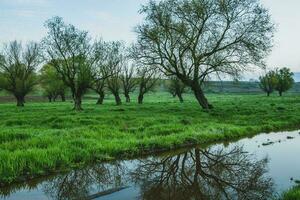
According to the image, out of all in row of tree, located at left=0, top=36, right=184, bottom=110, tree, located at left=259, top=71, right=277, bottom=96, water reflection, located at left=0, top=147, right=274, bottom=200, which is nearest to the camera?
water reflection, located at left=0, top=147, right=274, bottom=200

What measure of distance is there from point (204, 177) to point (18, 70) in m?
62.3

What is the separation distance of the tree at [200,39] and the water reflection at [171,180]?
2341cm

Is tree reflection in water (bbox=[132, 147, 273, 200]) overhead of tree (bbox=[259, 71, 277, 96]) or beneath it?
beneath

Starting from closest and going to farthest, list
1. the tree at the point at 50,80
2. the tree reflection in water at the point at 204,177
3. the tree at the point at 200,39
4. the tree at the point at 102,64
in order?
the tree reflection in water at the point at 204,177, the tree at the point at 200,39, the tree at the point at 102,64, the tree at the point at 50,80

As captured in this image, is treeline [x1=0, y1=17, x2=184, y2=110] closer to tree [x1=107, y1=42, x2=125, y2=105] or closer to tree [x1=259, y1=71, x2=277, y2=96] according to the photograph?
tree [x1=107, y1=42, x2=125, y2=105]

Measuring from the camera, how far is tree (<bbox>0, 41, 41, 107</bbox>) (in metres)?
66.9

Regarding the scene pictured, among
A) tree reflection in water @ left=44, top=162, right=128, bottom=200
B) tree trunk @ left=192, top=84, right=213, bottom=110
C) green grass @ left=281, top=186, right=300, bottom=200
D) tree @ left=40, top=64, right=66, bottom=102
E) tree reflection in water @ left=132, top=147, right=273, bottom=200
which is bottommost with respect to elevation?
tree reflection in water @ left=44, top=162, right=128, bottom=200

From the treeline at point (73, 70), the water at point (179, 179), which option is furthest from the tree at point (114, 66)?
the water at point (179, 179)

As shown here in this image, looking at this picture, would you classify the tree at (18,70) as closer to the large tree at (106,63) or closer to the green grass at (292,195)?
the large tree at (106,63)

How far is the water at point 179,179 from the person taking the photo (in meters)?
10.3

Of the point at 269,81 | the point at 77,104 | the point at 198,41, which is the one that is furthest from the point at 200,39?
the point at 269,81

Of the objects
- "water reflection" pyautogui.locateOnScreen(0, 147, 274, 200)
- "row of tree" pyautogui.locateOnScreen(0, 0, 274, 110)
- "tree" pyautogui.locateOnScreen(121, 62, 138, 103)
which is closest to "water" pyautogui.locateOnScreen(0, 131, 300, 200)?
"water reflection" pyautogui.locateOnScreen(0, 147, 274, 200)

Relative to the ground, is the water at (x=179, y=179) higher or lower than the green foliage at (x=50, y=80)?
lower

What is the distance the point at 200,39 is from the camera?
3909 cm
